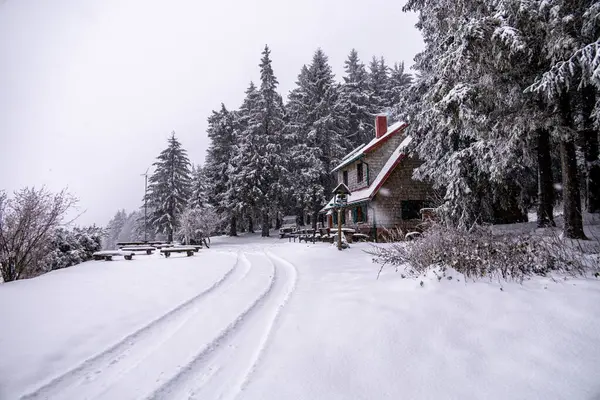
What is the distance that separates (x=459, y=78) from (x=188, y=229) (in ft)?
82.3

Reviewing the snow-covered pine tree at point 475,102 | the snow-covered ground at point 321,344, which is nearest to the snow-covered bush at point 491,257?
the snow-covered ground at point 321,344

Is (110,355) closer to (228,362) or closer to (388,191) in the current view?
(228,362)

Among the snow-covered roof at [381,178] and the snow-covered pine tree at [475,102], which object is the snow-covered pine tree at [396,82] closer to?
the snow-covered roof at [381,178]

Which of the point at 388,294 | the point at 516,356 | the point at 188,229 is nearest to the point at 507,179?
the point at 388,294

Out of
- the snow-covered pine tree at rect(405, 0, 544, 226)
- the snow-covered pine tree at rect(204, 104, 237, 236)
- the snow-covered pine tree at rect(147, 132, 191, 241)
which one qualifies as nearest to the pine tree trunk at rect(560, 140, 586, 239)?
the snow-covered pine tree at rect(405, 0, 544, 226)

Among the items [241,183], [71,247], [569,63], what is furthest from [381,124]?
[71,247]

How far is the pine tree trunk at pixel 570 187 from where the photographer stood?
913cm

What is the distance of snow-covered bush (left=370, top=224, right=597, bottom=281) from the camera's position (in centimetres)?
543

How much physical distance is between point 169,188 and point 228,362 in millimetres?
35026

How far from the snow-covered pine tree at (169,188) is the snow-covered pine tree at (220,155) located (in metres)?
3.32

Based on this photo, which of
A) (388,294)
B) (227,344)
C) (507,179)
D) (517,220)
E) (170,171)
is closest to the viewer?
(227,344)

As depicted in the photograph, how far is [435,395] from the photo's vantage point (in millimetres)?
2971

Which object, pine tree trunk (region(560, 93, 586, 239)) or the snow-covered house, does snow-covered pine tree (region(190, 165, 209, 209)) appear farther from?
pine tree trunk (region(560, 93, 586, 239))

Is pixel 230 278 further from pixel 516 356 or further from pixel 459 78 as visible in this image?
pixel 459 78
